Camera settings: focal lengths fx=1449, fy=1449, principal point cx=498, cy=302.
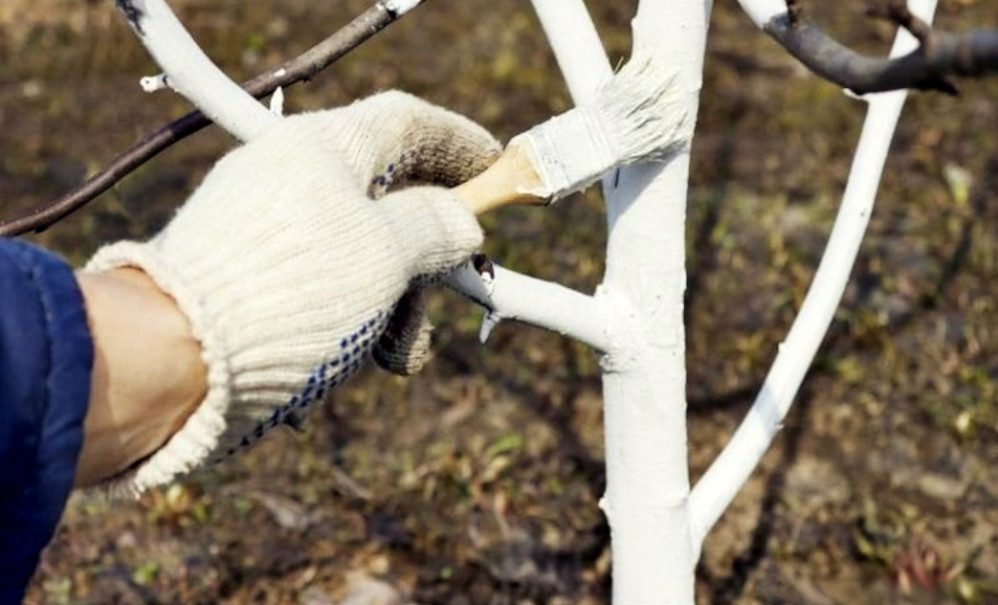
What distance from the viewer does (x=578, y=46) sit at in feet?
6.28

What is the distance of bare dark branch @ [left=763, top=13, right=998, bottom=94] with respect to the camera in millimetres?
1255

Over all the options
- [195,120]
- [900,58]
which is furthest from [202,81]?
[900,58]

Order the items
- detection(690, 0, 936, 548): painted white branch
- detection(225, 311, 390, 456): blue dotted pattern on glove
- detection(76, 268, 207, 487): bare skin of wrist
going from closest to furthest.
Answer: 1. detection(76, 268, 207, 487): bare skin of wrist
2. detection(225, 311, 390, 456): blue dotted pattern on glove
3. detection(690, 0, 936, 548): painted white branch

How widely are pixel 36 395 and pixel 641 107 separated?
0.83m

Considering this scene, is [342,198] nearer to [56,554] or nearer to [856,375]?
[56,554]

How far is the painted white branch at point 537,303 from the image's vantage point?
185 centimetres

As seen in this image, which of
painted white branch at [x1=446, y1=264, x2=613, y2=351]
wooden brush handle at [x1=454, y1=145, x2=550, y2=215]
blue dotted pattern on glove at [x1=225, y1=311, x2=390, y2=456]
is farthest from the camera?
painted white branch at [x1=446, y1=264, x2=613, y2=351]

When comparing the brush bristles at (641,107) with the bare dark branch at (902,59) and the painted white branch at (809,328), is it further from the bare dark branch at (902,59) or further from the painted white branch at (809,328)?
the painted white branch at (809,328)

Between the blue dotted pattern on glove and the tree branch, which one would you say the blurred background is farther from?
the tree branch

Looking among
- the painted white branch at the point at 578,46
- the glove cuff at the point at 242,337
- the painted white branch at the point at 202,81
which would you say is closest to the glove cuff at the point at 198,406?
the glove cuff at the point at 242,337

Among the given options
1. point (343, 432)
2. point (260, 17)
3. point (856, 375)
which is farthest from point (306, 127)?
point (260, 17)

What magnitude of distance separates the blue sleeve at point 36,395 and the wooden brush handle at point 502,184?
56 centimetres

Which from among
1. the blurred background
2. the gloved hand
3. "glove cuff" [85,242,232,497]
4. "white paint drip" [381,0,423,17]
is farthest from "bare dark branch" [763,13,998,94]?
the blurred background

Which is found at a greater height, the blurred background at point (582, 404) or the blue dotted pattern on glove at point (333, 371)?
the blue dotted pattern on glove at point (333, 371)
